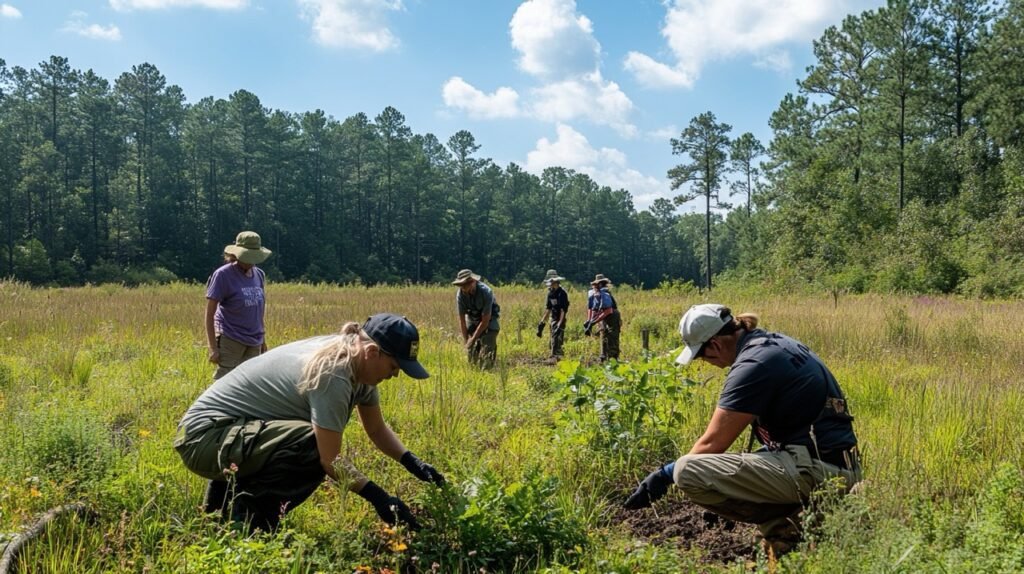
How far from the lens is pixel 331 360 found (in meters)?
2.74

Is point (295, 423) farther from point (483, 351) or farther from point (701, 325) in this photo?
point (483, 351)

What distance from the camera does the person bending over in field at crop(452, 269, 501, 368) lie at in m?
7.46

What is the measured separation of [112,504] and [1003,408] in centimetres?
598

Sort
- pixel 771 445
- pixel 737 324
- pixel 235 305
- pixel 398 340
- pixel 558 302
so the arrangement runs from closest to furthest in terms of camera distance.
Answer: pixel 398 340, pixel 771 445, pixel 737 324, pixel 235 305, pixel 558 302

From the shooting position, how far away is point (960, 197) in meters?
27.4

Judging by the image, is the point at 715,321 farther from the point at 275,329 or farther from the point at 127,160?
the point at 127,160

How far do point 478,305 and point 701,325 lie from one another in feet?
15.8

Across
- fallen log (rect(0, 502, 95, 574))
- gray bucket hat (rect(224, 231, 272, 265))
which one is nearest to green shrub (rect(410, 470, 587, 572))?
fallen log (rect(0, 502, 95, 574))

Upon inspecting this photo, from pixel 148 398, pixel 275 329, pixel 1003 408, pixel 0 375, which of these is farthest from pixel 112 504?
pixel 275 329

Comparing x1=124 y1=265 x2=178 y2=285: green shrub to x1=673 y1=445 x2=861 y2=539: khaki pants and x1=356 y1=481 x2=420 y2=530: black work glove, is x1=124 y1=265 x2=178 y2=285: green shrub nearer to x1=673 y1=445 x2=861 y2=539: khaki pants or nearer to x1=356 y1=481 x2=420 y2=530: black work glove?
x1=356 y1=481 x2=420 y2=530: black work glove

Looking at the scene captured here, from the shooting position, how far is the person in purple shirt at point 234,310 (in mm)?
4934

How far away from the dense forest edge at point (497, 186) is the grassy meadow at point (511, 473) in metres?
21.2

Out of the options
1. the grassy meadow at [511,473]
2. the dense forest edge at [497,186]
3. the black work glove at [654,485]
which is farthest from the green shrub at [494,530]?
the dense forest edge at [497,186]

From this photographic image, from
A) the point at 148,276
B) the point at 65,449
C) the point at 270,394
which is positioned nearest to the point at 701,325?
the point at 270,394
